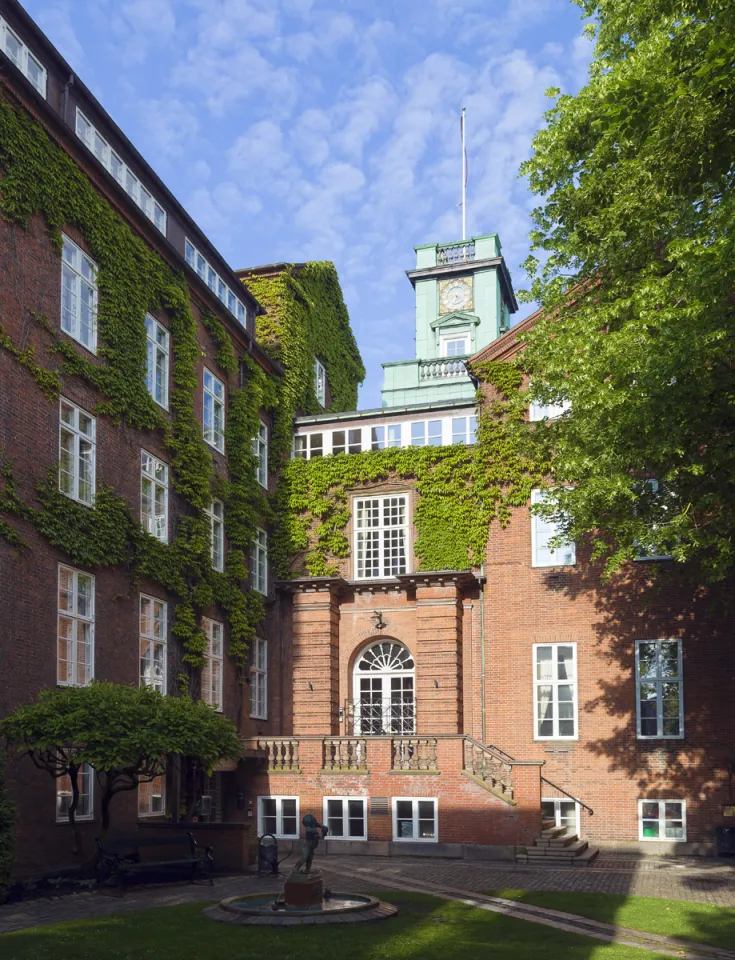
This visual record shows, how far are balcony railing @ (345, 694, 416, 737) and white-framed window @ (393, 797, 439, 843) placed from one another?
4432 mm

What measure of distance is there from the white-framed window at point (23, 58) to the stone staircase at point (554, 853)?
61.6 ft

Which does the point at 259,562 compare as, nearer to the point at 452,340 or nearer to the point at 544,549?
the point at 544,549

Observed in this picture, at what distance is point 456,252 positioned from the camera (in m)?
45.9

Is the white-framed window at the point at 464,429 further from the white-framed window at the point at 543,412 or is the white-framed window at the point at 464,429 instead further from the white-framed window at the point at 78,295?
the white-framed window at the point at 78,295

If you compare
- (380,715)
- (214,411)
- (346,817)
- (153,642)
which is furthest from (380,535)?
(153,642)

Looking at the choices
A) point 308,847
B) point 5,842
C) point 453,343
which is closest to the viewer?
point 308,847

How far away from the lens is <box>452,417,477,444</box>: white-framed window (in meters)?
31.3

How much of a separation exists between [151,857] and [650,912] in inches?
363

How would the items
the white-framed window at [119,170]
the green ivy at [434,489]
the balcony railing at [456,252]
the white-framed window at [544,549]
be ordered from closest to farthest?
the white-framed window at [119,170]
the white-framed window at [544,549]
the green ivy at [434,489]
the balcony railing at [456,252]

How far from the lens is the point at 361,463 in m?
32.0

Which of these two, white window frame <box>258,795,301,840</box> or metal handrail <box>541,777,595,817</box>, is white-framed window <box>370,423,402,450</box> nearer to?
white window frame <box>258,795,301,840</box>

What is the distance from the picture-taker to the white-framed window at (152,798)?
78.3 feet

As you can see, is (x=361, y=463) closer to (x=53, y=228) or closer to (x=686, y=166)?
(x=53, y=228)

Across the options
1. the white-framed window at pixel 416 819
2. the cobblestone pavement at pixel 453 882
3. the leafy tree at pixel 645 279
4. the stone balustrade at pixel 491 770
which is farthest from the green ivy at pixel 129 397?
the leafy tree at pixel 645 279
